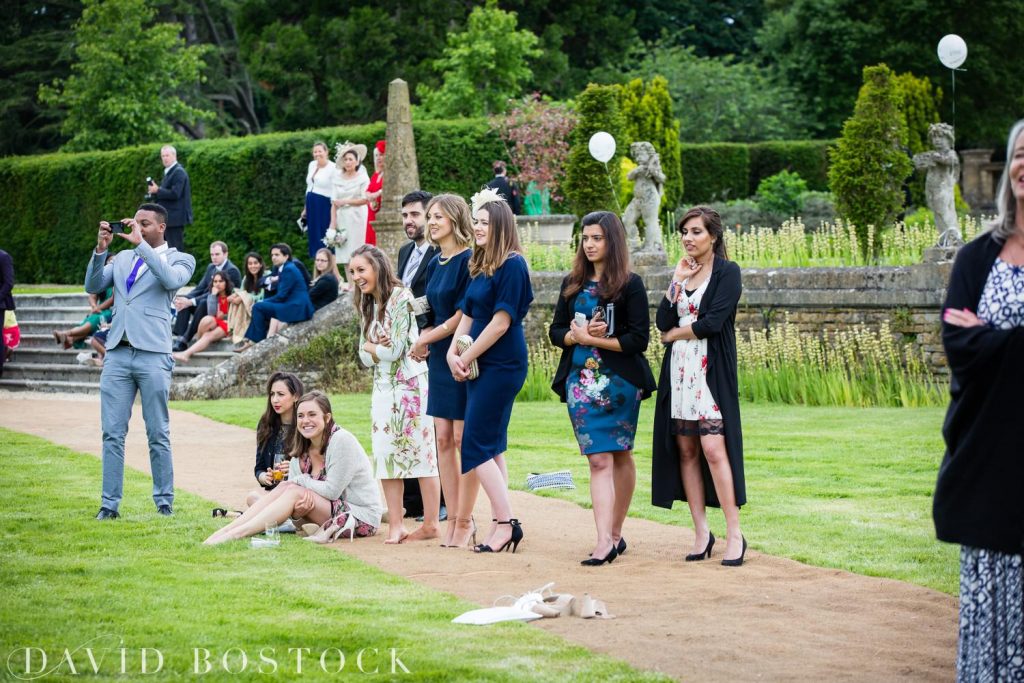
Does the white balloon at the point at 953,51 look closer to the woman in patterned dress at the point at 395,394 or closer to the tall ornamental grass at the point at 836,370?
the tall ornamental grass at the point at 836,370

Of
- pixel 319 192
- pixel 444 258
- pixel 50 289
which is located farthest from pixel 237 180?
pixel 444 258

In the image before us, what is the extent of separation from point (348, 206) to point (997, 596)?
14809 millimetres

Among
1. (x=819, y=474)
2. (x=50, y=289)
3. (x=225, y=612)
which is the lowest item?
(x=819, y=474)

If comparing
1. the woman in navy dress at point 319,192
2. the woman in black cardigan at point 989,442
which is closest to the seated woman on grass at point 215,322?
the woman in navy dress at point 319,192

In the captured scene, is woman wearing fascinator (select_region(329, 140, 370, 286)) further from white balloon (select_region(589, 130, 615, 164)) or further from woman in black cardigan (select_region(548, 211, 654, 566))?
woman in black cardigan (select_region(548, 211, 654, 566))

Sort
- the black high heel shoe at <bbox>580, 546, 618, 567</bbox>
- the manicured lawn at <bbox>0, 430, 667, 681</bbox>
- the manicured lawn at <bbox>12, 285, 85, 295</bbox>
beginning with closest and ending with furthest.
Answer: the manicured lawn at <bbox>0, 430, 667, 681</bbox>, the black high heel shoe at <bbox>580, 546, 618, 567</bbox>, the manicured lawn at <bbox>12, 285, 85, 295</bbox>

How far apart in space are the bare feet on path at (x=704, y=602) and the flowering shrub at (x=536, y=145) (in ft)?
51.4

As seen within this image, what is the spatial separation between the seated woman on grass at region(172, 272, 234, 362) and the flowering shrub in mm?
7236

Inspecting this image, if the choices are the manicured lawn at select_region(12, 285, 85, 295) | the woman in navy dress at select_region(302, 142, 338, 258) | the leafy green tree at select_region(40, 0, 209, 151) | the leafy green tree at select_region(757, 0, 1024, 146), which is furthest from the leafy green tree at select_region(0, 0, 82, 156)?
the woman in navy dress at select_region(302, 142, 338, 258)

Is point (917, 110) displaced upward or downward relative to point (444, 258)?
upward

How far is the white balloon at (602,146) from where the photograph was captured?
1838 centimetres

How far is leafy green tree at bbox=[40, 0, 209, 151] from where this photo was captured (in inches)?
1267

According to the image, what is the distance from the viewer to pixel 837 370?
15289mm

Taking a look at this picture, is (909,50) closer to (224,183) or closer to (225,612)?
(224,183)
